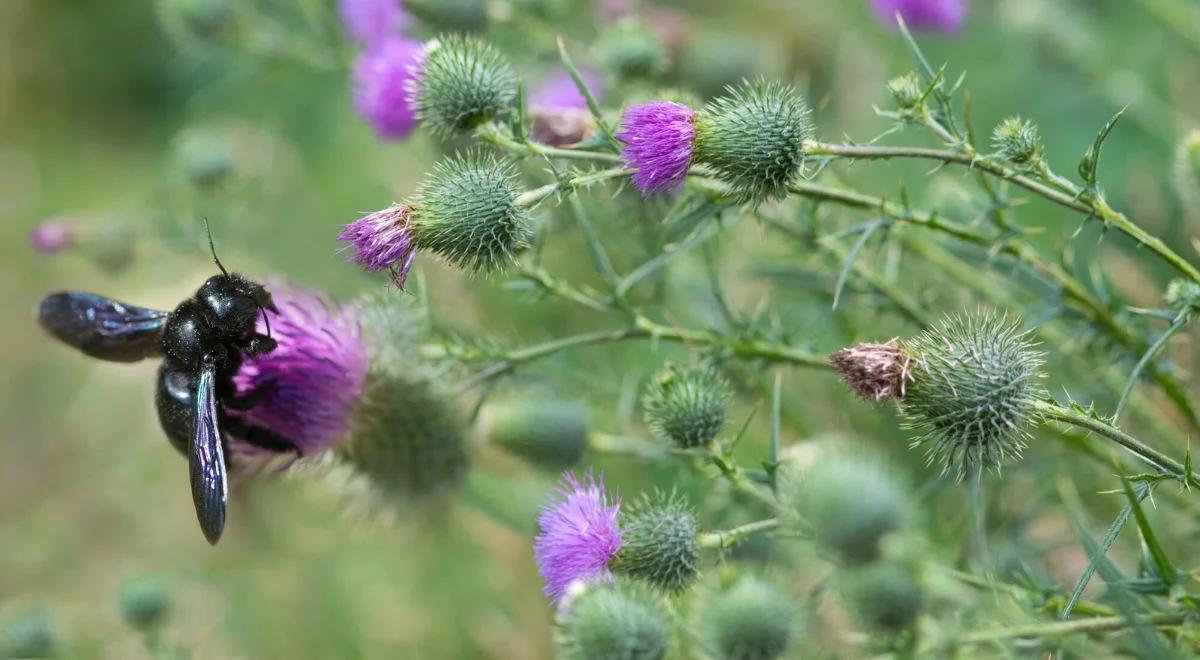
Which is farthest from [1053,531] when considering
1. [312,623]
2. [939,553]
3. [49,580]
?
[49,580]

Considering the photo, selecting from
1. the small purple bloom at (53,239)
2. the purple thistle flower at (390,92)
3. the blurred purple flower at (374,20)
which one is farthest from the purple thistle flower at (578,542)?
the small purple bloom at (53,239)

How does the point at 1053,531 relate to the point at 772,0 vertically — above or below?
below

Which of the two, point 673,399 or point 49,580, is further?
point 49,580

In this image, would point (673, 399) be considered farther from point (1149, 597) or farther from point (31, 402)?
point (31, 402)

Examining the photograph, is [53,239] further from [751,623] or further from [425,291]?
[751,623]

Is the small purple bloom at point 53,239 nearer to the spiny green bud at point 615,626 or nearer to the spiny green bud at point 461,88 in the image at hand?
the spiny green bud at point 461,88

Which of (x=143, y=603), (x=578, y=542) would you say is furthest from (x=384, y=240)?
(x=143, y=603)
